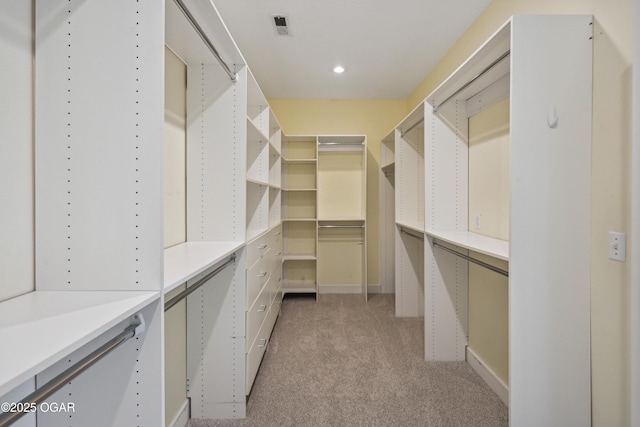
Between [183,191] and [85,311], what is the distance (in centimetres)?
102

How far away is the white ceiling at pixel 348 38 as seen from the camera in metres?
1.96

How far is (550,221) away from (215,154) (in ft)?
5.46

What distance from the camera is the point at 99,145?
0.79 meters

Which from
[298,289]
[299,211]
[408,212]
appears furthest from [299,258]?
[408,212]

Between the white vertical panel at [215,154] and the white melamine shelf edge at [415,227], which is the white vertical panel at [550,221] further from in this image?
the white vertical panel at [215,154]

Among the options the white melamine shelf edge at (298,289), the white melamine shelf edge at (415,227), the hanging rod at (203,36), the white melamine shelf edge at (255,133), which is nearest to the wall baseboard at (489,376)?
the white melamine shelf edge at (415,227)

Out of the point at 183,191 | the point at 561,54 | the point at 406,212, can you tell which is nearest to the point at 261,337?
the point at 183,191

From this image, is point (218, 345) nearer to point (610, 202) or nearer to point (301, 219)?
point (610, 202)

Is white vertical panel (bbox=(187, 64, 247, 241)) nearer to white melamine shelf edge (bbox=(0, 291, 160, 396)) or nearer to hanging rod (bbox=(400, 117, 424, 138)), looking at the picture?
white melamine shelf edge (bbox=(0, 291, 160, 396))

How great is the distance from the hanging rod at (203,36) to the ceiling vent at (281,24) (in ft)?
2.71

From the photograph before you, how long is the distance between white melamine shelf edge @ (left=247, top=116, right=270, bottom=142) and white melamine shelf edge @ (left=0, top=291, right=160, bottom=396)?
1.25 m

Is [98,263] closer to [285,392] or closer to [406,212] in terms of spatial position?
[285,392]

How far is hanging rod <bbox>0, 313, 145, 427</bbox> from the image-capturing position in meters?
0.49

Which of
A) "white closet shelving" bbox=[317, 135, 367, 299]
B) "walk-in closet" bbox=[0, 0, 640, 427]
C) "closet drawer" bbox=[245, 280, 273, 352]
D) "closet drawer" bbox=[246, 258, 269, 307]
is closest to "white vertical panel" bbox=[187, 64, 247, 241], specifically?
"walk-in closet" bbox=[0, 0, 640, 427]
